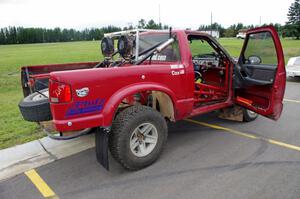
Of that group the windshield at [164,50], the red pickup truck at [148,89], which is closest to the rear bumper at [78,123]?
the red pickup truck at [148,89]

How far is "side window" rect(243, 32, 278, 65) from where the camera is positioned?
4719mm

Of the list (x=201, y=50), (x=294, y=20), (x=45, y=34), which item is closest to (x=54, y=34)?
(x=45, y=34)

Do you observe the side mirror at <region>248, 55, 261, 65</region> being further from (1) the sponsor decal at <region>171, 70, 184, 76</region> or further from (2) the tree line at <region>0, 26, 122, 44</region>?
(2) the tree line at <region>0, 26, 122, 44</region>

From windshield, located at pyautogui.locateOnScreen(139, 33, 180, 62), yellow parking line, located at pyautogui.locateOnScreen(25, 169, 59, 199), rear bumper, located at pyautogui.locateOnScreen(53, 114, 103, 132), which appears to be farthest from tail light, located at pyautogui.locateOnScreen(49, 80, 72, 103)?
windshield, located at pyautogui.locateOnScreen(139, 33, 180, 62)

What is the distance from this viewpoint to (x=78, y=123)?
3.28 metres

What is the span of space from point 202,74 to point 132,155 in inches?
105

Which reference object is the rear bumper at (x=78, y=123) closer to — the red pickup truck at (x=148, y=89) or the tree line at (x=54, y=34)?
the red pickup truck at (x=148, y=89)

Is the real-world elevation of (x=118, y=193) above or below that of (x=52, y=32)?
below

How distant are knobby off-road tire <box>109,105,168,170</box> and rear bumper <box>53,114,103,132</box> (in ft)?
0.91

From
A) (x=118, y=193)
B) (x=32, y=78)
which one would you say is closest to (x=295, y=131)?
(x=118, y=193)

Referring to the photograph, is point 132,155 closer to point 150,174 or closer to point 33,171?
point 150,174

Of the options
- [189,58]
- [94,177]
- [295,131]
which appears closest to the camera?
[94,177]

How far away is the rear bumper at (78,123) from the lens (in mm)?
3230

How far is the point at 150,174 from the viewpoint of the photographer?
3695mm
